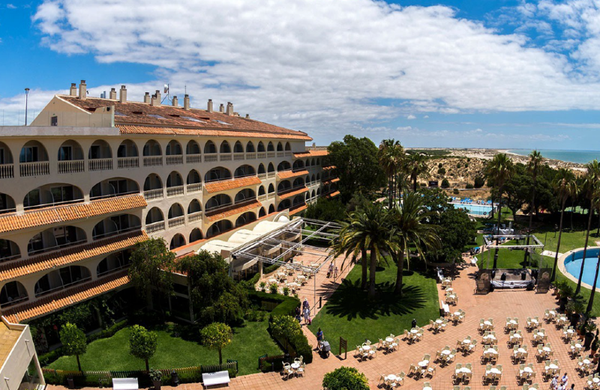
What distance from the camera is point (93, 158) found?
3150 centimetres

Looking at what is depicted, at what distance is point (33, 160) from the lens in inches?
1083

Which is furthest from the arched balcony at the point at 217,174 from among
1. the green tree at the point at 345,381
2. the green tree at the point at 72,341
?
the green tree at the point at 345,381

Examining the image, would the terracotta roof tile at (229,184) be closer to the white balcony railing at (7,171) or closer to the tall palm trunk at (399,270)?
the white balcony railing at (7,171)

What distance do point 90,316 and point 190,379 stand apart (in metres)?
10.8

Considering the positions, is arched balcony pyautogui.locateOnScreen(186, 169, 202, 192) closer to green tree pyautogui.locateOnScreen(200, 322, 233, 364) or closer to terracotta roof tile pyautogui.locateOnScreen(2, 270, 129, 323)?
terracotta roof tile pyautogui.locateOnScreen(2, 270, 129, 323)

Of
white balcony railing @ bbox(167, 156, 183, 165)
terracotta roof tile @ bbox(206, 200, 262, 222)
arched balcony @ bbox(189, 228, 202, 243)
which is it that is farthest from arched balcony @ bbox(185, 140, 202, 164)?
arched balcony @ bbox(189, 228, 202, 243)

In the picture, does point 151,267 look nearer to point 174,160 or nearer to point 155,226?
point 155,226

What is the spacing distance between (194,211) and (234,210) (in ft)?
17.8

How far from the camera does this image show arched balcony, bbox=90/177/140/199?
3222cm

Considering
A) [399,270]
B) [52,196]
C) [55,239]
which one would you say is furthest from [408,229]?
[52,196]

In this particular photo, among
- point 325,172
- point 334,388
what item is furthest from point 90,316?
point 325,172

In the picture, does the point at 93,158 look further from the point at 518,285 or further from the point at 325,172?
the point at 325,172

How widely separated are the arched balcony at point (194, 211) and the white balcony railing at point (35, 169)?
14.7 meters

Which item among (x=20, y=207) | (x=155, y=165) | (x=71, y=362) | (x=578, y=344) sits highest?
(x=155, y=165)
